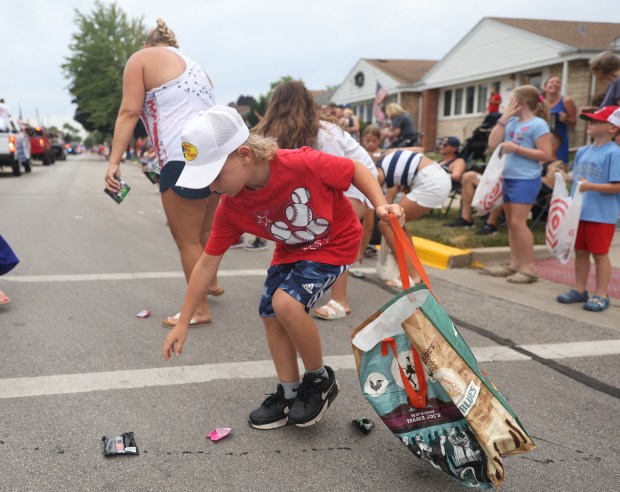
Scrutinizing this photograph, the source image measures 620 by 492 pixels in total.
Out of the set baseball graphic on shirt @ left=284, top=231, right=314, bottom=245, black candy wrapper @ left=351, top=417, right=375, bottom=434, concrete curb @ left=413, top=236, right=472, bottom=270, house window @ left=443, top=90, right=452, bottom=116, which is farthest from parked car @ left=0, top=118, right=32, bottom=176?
house window @ left=443, top=90, right=452, bottom=116

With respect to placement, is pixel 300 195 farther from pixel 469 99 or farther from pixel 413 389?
pixel 469 99

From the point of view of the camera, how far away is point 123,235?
827 cm

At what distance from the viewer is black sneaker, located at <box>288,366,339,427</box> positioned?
2664 millimetres

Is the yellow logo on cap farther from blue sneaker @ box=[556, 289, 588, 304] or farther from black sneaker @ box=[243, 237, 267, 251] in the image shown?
black sneaker @ box=[243, 237, 267, 251]

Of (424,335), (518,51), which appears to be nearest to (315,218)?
(424,335)

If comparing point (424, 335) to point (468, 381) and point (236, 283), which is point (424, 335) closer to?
point (468, 381)

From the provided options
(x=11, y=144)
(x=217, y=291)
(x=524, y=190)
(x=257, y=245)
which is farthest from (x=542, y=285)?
(x=11, y=144)

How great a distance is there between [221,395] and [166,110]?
1.98 meters

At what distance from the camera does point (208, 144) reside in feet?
7.42

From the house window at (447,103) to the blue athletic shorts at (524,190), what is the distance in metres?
25.2

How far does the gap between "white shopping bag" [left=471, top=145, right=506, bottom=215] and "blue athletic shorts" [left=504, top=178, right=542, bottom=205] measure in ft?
0.36

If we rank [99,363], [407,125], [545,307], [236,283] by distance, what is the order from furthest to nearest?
[407,125]
[236,283]
[545,307]
[99,363]

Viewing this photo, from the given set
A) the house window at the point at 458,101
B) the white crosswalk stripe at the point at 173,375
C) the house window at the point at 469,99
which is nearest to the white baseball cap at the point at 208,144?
the white crosswalk stripe at the point at 173,375

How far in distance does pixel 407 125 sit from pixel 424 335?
817cm
